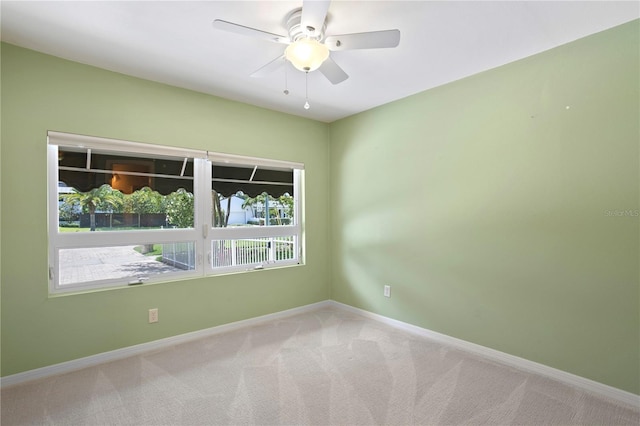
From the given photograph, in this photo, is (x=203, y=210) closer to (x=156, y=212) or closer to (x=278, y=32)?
(x=156, y=212)

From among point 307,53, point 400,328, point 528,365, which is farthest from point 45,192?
point 528,365

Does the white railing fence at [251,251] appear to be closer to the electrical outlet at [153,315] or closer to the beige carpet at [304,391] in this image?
the electrical outlet at [153,315]

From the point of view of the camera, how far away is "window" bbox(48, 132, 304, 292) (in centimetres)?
263

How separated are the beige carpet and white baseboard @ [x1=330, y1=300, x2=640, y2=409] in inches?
3.2

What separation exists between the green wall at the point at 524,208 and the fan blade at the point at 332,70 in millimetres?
1346

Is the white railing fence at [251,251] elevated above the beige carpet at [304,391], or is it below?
above

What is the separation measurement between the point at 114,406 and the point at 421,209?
2.98 m

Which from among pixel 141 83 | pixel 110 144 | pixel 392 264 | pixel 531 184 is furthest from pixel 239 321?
pixel 531 184

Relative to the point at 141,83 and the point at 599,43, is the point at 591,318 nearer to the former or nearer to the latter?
the point at 599,43

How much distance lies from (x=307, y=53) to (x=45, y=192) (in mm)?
2280

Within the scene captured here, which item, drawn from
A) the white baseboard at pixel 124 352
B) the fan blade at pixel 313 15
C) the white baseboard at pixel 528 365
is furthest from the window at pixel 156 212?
the fan blade at pixel 313 15

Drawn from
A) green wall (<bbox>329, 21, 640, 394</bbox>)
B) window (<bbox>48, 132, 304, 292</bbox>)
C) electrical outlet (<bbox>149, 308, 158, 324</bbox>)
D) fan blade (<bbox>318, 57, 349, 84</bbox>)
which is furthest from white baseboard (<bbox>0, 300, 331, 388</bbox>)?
fan blade (<bbox>318, 57, 349, 84</bbox>)

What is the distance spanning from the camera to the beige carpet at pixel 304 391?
1983 mm

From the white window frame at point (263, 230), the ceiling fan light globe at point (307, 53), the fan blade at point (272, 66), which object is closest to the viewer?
the ceiling fan light globe at point (307, 53)
